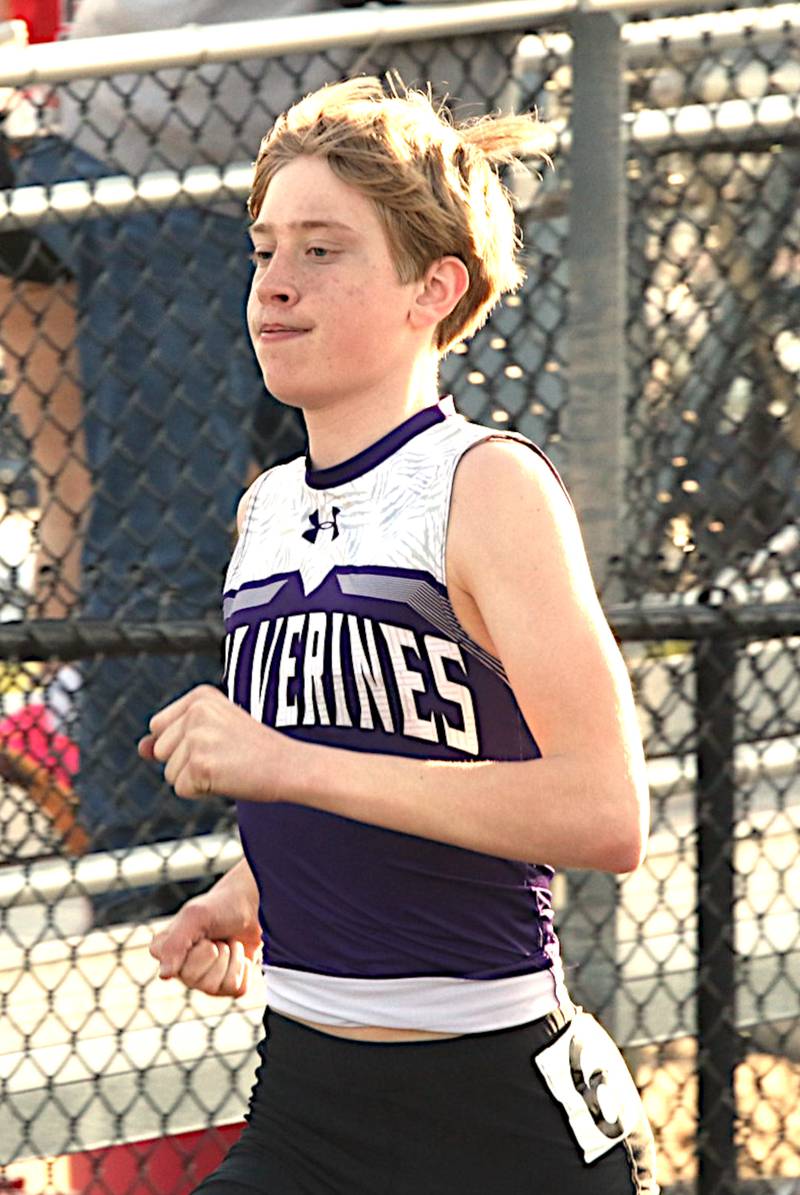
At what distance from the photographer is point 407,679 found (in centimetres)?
196

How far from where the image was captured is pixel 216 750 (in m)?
1.77

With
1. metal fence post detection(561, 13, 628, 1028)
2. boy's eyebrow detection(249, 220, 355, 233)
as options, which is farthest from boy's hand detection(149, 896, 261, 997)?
metal fence post detection(561, 13, 628, 1028)

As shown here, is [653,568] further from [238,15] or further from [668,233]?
[238,15]

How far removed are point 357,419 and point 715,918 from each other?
1719 millimetres

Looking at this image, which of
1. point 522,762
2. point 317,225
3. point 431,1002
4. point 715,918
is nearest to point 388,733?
point 522,762

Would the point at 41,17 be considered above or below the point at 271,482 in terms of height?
above

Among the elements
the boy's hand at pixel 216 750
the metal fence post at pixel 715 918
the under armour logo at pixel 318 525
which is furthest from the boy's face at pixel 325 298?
the metal fence post at pixel 715 918

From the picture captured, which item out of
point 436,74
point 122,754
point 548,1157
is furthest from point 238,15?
point 548,1157

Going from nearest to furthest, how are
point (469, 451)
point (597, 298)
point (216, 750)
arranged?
1. point (216, 750)
2. point (469, 451)
3. point (597, 298)

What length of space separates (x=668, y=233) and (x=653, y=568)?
60cm

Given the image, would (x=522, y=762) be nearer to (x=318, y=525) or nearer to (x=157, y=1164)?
(x=318, y=525)

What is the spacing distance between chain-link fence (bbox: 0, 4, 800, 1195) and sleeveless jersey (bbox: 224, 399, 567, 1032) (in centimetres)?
112

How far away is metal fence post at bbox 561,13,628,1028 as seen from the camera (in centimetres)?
319

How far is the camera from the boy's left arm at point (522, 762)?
1804mm
